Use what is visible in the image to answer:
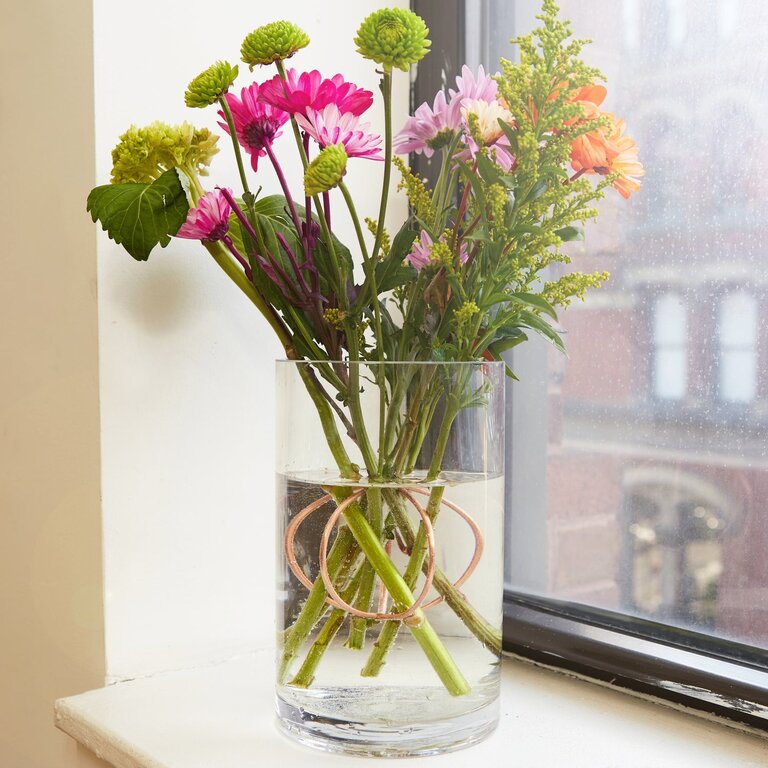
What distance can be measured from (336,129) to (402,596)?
0.31 m

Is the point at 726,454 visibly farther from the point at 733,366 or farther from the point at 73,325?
the point at 73,325

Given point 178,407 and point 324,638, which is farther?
point 178,407

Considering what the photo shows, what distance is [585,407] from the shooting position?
0.85m

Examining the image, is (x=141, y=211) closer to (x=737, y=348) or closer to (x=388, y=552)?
(x=388, y=552)

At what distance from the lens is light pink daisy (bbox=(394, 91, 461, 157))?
2.06ft

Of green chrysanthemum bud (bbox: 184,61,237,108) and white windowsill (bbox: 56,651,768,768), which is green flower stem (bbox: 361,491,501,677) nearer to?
white windowsill (bbox: 56,651,768,768)

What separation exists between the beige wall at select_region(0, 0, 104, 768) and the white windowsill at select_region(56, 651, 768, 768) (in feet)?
0.22

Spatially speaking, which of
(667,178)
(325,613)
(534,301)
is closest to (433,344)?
(534,301)

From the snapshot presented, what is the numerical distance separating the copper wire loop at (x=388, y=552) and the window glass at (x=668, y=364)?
223mm

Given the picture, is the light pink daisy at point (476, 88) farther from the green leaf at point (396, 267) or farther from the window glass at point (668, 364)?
the window glass at point (668, 364)

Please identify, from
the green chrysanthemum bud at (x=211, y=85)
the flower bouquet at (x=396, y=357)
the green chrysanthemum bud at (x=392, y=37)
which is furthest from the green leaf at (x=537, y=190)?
the green chrysanthemum bud at (x=211, y=85)

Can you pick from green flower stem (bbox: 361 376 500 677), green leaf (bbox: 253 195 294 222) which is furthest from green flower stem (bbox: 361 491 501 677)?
green leaf (bbox: 253 195 294 222)

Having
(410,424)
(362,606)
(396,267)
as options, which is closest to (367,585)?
(362,606)

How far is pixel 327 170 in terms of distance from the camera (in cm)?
55
